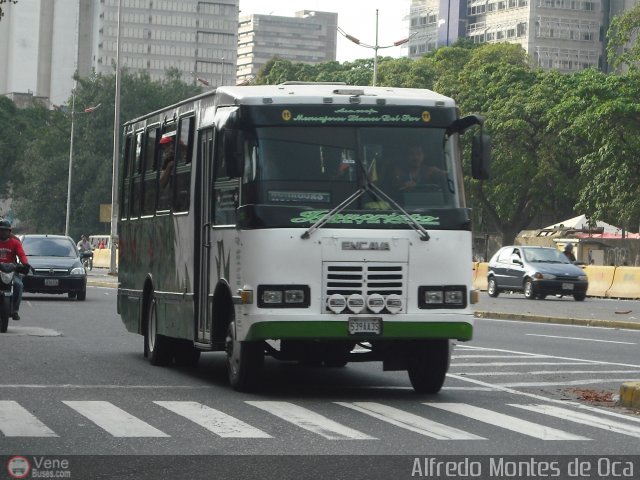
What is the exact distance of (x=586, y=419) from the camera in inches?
526

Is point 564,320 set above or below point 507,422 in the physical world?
above

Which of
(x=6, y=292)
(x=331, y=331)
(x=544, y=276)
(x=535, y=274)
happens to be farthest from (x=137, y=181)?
(x=535, y=274)

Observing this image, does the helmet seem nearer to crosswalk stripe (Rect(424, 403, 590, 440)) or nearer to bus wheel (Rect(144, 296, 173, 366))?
bus wheel (Rect(144, 296, 173, 366))

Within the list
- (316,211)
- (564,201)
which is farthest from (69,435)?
(564,201)

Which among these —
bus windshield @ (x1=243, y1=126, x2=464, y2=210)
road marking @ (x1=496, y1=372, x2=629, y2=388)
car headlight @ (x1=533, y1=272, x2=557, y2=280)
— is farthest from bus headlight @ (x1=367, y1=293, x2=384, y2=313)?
car headlight @ (x1=533, y1=272, x2=557, y2=280)

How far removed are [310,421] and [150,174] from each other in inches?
277

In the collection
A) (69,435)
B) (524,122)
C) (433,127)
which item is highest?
(524,122)

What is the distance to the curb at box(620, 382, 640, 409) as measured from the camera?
14.5 m

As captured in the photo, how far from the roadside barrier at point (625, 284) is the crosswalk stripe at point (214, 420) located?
109ft

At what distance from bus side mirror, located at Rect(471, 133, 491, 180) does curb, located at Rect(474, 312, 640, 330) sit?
16.1 meters

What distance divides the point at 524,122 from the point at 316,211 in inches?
2720

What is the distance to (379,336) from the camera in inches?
577

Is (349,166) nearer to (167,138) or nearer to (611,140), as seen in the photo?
(167,138)

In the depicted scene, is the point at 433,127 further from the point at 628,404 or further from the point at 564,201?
the point at 564,201
